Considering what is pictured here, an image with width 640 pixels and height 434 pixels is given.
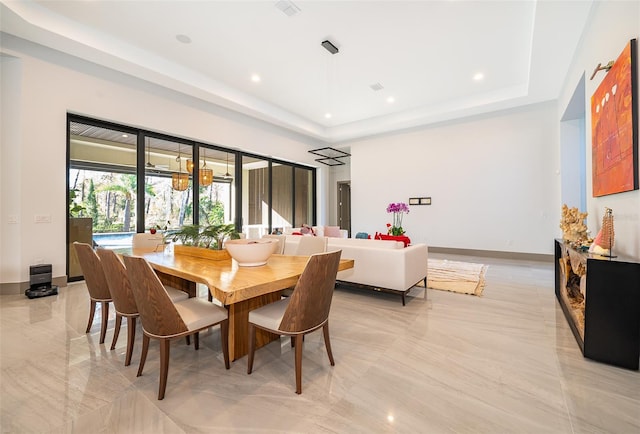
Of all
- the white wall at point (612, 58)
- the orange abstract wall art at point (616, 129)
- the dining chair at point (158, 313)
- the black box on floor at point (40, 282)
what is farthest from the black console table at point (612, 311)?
the black box on floor at point (40, 282)

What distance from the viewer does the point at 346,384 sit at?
1.78 m

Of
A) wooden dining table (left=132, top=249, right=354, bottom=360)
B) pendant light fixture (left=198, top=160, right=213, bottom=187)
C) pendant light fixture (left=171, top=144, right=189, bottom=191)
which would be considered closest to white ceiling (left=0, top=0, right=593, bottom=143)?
pendant light fixture (left=198, top=160, right=213, bottom=187)

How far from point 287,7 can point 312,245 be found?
2932 millimetres

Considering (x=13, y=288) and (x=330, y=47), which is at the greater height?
(x=330, y=47)

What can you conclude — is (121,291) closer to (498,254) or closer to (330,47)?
(330,47)

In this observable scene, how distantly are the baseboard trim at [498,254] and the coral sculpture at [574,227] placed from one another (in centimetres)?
365

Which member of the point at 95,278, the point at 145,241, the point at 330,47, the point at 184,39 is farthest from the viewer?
the point at 330,47

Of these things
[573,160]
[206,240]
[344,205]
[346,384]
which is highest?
[573,160]

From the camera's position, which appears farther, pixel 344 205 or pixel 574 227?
pixel 344 205

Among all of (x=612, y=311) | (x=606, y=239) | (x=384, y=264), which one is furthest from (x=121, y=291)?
(x=606, y=239)

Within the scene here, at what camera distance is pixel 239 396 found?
5.44 feet

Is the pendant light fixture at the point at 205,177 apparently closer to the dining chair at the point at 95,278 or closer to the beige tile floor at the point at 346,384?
the beige tile floor at the point at 346,384

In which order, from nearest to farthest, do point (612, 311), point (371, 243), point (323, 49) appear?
point (612, 311) → point (371, 243) → point (323, 49)

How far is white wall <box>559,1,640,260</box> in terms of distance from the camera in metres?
2.18
